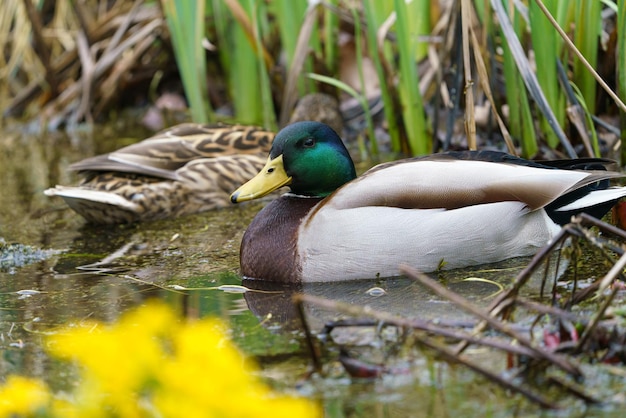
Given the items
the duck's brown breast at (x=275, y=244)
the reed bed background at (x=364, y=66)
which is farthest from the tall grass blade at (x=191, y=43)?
the duck's brown breast at (x=275, y=244)

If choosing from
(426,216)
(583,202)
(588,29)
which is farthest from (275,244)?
(588,29)

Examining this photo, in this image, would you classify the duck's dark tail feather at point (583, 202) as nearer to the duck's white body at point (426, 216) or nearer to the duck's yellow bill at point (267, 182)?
the duck's white body at point (426, 216)

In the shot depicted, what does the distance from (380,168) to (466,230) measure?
0.53 meters

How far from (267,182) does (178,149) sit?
2180 mm

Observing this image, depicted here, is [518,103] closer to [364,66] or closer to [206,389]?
[364,66]

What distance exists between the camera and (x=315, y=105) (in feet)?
26.6

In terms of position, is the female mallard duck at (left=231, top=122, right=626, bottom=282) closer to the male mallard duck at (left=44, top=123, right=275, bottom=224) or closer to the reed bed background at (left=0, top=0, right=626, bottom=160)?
the reed bed background at (left=0, top=0, right=626, bottom=160)

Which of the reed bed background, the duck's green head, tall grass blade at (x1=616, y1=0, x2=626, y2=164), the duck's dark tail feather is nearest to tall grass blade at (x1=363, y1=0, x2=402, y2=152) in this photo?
the reed bed background

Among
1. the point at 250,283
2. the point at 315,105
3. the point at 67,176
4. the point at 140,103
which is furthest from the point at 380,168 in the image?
the point at 140,103

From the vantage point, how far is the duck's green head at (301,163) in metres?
5.06

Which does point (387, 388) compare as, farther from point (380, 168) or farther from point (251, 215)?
point (251, 215)

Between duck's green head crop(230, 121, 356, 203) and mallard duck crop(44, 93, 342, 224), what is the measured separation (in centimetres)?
182

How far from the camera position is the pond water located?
330 centimetres

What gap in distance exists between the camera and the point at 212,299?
4691 mm
